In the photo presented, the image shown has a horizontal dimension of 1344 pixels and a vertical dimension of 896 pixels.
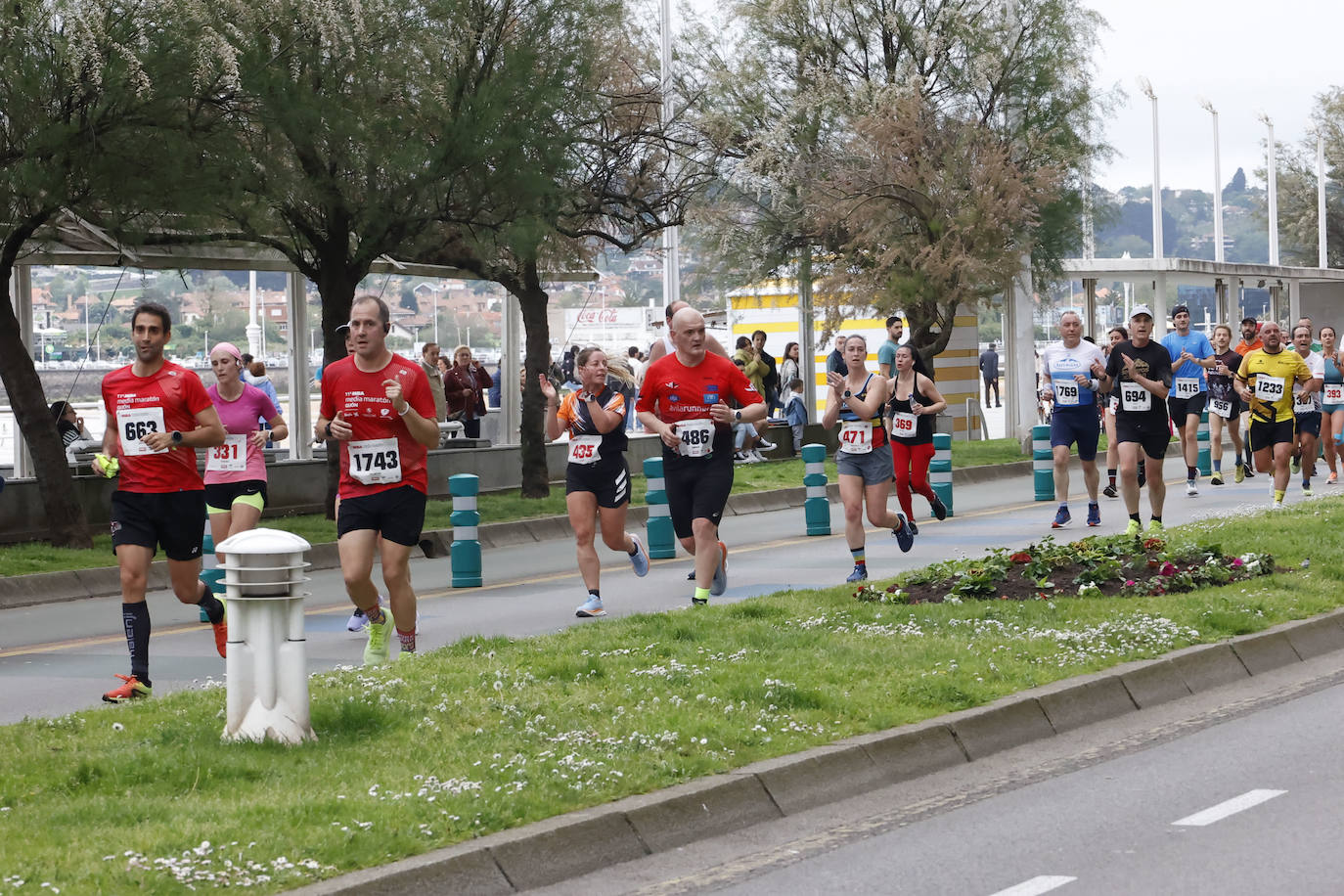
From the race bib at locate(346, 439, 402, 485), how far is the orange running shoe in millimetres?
1482

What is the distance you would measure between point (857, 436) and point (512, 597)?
3025 millimetres

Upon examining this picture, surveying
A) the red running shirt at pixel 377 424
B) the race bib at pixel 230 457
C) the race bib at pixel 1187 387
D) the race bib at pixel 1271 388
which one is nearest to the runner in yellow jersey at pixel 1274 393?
the race bib at pixel 1271 388

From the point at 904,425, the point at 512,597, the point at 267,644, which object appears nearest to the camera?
the point at 267,644

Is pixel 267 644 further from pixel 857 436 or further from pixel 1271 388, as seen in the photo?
pixel 1271 388

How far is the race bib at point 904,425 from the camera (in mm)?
17547

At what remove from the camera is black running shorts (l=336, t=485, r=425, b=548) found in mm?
9320

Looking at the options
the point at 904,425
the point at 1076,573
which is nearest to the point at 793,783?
the point at 1076,573

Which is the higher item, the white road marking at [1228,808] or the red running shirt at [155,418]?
the red running shirt at [155,418]

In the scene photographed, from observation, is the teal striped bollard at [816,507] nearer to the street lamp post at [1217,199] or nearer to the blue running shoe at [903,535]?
the blue running shoe at [903,535]

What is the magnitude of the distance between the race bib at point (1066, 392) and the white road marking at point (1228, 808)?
1097 centimetres

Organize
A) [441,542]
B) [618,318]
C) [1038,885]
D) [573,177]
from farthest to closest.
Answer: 1. [618,318]
2. [573,177]
3. [441,542]
4. [1038,885]

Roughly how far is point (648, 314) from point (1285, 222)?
41081 mm

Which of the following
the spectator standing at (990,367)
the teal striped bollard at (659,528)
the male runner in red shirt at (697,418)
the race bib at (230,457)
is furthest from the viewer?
the spectator standing at (990,367)

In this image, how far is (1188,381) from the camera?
22094mm
